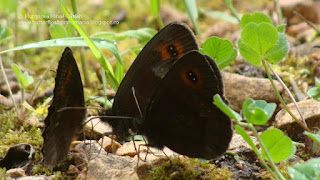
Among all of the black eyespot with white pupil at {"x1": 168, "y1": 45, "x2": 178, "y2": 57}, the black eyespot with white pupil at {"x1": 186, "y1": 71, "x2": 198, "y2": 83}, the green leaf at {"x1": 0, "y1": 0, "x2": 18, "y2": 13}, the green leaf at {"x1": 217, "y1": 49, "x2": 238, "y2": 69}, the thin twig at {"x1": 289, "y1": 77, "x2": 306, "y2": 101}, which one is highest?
the green leaf at {"x1": 0, "y1": 0, "x2": 18, "y2": 13}

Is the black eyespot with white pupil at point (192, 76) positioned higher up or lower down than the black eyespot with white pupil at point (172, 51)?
lower down

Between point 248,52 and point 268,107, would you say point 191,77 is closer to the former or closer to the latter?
point 268,107

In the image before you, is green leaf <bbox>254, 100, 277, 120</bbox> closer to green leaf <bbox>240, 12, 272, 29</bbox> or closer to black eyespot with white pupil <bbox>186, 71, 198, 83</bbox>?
black eyespot with white pupil <bbox>186, 71, 198, 83</bbox>

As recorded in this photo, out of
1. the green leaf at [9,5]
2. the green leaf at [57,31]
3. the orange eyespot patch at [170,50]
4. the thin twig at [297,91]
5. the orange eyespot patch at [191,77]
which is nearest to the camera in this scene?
the orange eyespot patch at [191,77]

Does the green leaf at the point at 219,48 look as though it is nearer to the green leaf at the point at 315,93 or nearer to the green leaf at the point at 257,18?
the green leaf at the point at 257,18

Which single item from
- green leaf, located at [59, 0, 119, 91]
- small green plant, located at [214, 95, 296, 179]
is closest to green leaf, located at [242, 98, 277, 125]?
small green plant, located at [214, 95, 296, 179]

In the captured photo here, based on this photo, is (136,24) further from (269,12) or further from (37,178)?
(37,178)

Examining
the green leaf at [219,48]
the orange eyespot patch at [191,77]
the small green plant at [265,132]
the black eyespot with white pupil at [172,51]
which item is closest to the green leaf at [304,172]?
the small green plant at [265,132]
